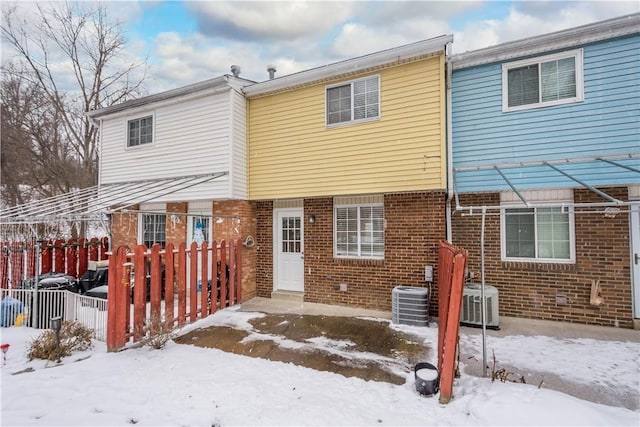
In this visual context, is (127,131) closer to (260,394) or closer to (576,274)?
(260,394)

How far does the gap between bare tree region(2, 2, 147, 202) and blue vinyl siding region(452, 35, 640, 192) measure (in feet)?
62.2

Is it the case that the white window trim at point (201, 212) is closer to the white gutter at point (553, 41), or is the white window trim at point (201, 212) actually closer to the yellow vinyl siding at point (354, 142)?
the yellow vinyl siding at point (354, 142)

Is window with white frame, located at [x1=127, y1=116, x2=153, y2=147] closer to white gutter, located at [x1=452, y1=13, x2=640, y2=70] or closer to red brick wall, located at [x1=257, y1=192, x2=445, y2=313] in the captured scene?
red brick wall, located at [x1=257, y1=192, x2=445, y2=313]

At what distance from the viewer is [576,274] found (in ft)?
21.2

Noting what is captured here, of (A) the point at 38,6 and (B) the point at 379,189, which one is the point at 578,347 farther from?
(A) the point at 38,6

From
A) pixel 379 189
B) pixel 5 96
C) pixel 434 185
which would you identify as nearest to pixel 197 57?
pixel 5 96

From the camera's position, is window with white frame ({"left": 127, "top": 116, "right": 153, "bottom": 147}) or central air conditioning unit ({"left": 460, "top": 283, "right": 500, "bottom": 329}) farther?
window with white frame ({"left": 127, "top": 116, "right": 153, "bottom": 147})

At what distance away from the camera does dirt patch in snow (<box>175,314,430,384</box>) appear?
4600mm

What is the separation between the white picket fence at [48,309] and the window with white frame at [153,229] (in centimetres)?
365

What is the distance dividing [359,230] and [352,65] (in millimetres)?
4150

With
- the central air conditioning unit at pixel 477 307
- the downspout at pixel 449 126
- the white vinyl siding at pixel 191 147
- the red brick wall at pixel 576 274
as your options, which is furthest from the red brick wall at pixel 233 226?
the red brick wall at pixel 576 274

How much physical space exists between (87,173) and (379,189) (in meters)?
18.0

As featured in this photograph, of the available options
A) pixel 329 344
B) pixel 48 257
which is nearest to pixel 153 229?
pixel 48 257

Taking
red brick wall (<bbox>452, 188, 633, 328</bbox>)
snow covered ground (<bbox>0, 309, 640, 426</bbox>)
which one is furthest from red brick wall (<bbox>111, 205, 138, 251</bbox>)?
red brick wall (<bbox>452, 188, 633, 328</bbox>)
